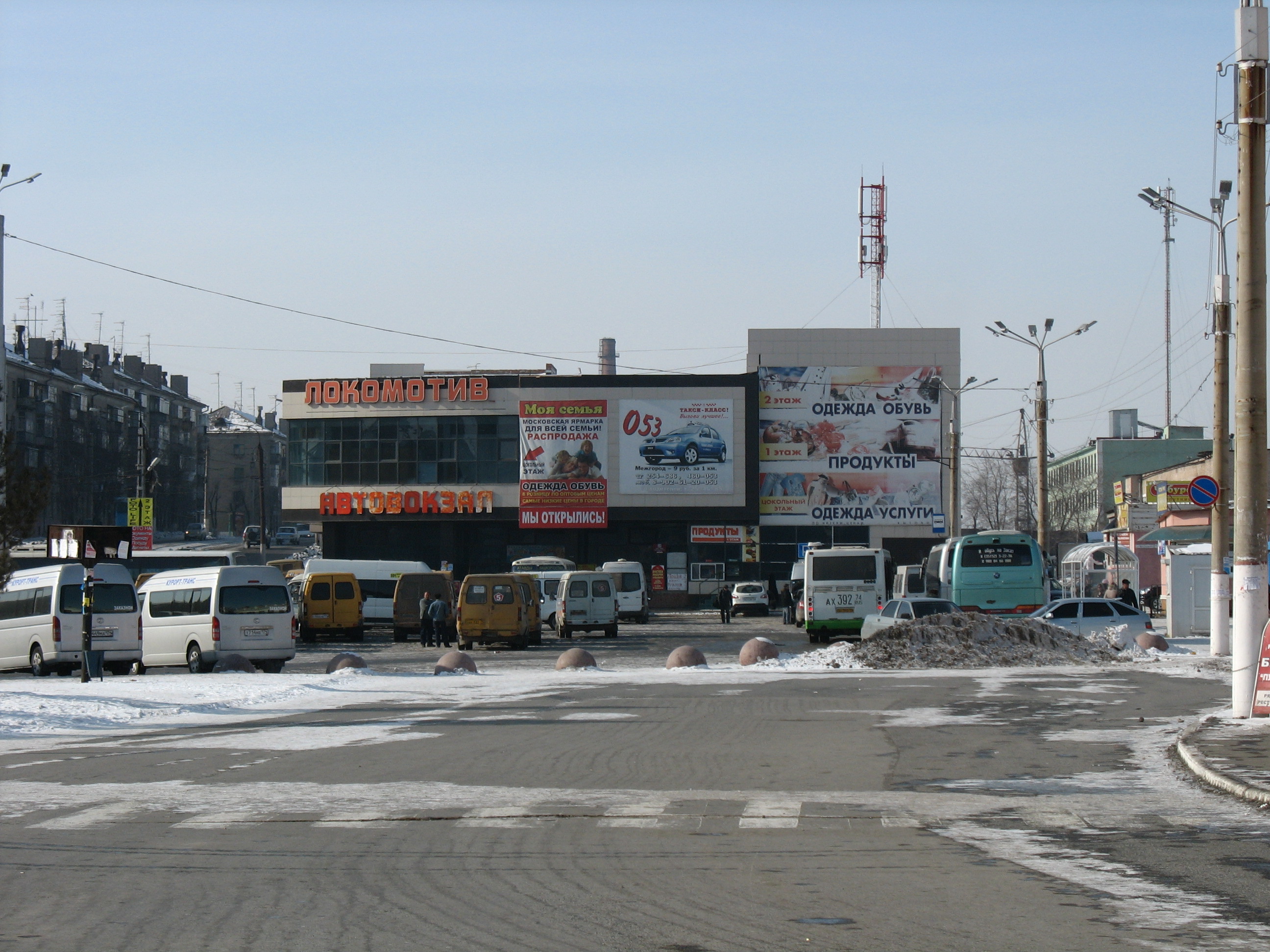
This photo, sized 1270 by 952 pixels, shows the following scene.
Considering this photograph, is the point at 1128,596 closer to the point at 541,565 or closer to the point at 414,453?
the point at 541,565

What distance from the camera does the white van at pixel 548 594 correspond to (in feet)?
162

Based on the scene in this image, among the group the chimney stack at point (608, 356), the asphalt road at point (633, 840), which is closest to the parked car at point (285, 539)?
the chimney stack at point (608, 356)

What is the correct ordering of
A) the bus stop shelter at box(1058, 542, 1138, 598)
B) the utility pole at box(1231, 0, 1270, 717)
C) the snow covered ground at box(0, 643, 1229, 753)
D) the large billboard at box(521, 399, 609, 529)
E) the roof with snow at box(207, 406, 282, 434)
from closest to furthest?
the utility pole at box(1231, 0, 1270, 717)
the snow covered ground at box(0, 643, 1229, 753)
the bus stop shelter at box(1058, 542, 1138, 598)
the large billboard at box(521, 399, 609, 529)
the roof with snow at box(207, 406, 282, 434)

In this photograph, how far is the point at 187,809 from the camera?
10234 millimetres

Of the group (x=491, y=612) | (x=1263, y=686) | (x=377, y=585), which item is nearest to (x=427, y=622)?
(x=491, y=612)

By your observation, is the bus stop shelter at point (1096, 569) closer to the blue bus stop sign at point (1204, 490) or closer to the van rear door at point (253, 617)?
the blue bus stop sign at point (1204, 490)

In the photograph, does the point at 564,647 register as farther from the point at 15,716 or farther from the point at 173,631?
the point at 15,716

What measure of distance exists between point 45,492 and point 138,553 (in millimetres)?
29656

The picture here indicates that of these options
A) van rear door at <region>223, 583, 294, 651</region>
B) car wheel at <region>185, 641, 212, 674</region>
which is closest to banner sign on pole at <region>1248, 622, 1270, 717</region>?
van rear door at <region>223, 583, 294, 651</region>

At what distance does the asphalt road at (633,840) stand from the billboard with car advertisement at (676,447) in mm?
52253

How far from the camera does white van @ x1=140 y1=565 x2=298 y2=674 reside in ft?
90.3

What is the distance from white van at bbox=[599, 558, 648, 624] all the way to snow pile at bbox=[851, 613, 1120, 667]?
1024 inches

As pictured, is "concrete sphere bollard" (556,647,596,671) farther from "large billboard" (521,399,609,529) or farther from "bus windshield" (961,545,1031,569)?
"large billboard" (521,399,609,529)

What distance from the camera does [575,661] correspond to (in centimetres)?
2761
